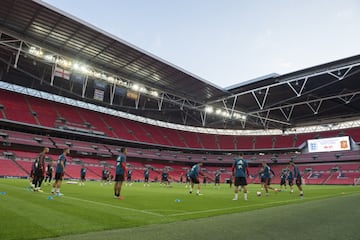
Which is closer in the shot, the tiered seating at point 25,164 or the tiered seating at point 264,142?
the tiered seating at point 25,164

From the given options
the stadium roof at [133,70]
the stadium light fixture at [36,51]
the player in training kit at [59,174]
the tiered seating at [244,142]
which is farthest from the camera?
the tiered seating at [244,142]

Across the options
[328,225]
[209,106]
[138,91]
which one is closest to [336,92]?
[209,106]

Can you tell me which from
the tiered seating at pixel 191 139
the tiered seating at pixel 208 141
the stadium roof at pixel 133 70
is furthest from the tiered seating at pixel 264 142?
the stadium roof at pixel 133 70

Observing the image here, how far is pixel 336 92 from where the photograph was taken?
32.3m

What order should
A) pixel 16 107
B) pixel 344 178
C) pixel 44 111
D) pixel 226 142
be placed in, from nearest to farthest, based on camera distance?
pixel 16 107 < pixel 44 111 < pixel 344 178 < pixel 226 142

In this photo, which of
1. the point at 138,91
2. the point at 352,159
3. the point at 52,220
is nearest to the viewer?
the point at 52,220

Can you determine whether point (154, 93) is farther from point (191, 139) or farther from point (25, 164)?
point (191, 139)

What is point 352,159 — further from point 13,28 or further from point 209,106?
point 13,28

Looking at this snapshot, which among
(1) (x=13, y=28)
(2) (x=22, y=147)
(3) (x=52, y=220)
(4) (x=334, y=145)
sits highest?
(1) (x=13, y=28)

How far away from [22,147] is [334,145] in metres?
49.0

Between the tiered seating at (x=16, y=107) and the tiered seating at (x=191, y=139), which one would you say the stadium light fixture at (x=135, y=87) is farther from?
the tiered seating at (x=191, y=139)

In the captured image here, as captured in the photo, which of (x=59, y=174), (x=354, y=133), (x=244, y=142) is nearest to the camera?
(x=59, y=174)

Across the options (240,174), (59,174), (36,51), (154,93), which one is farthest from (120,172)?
(154,93)

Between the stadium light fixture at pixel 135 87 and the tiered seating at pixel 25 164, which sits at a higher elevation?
the stadium light fixture at pixel 135 87
